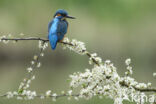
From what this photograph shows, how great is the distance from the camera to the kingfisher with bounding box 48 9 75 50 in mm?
4044

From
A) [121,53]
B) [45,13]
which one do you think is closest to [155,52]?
[121,53]

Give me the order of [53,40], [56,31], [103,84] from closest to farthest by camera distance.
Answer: [103,84]
[53,40]
[56,31]

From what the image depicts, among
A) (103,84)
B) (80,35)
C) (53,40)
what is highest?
(80,35)

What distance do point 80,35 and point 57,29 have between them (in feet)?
38.1

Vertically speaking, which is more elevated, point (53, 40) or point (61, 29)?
point (61, 29)

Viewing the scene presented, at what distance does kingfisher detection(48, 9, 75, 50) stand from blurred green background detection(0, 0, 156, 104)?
27.5 ft

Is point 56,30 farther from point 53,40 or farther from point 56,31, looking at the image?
point 53,40

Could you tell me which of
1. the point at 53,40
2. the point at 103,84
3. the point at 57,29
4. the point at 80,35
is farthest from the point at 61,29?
the point at 80,35

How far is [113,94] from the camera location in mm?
3328

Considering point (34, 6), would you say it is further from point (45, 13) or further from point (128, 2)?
Result: point (128, 2)

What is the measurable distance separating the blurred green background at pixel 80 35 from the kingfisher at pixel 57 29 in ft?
27.5

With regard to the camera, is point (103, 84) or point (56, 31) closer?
point (103, 84)

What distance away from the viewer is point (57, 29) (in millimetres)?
4316

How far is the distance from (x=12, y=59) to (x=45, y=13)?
219cm
